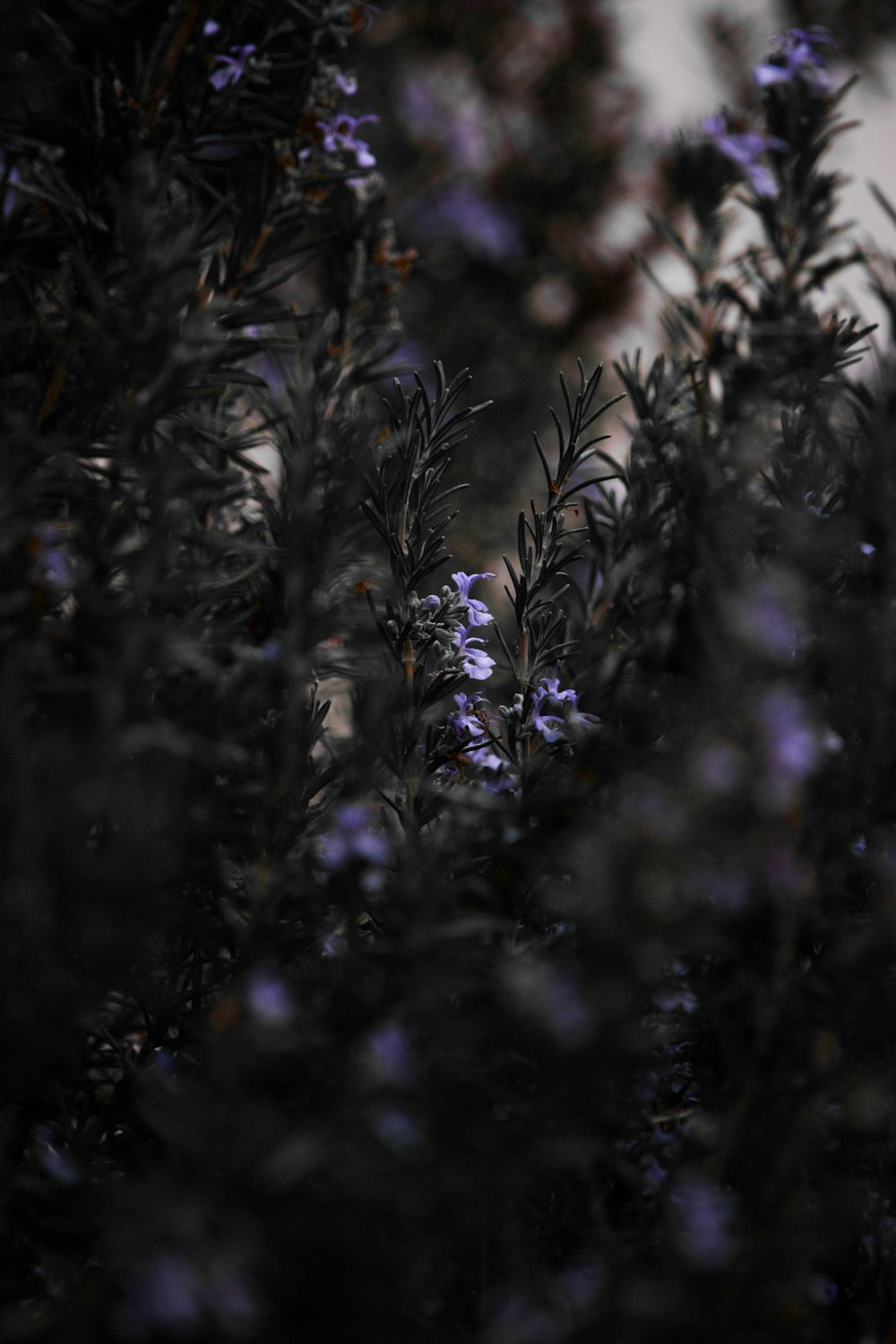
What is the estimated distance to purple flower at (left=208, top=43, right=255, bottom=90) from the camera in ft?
3.40

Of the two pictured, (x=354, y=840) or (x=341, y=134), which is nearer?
(x=354, y=840)

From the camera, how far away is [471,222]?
136 inches

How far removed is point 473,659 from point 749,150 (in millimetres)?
725

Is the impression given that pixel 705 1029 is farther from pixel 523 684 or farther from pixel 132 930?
pixel 132 930

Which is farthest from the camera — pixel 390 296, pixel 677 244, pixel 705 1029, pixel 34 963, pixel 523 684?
pixel 390 296

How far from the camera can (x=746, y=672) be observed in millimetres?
627

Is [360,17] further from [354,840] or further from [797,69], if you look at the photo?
[354,840]

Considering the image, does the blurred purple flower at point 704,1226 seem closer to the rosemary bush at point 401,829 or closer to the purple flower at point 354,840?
the rosemary bush at point 401,829

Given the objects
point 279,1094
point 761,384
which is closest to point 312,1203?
point 279,1094

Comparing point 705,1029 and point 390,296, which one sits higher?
point 390,296

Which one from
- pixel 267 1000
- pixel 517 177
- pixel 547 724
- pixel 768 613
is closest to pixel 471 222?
pixel 517 177

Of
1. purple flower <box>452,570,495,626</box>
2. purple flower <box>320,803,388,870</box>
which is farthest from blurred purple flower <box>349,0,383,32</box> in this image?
purple flower <box>320,803,388,870</box>

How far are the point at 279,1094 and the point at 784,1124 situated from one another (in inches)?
16.0

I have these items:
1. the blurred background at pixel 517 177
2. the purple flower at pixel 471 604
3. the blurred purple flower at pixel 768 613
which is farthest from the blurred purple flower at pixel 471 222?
the blurred purple flower at pixel 768 613
